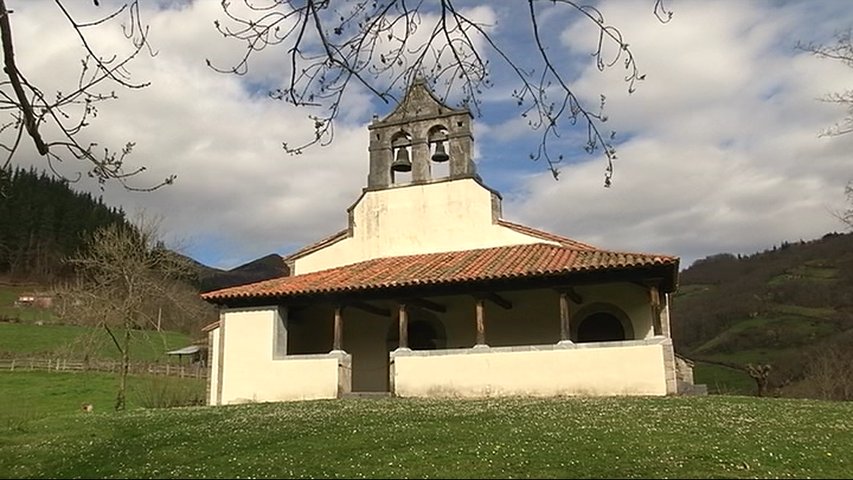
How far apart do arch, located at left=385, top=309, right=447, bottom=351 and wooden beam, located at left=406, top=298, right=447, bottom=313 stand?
→ 1.36 ft

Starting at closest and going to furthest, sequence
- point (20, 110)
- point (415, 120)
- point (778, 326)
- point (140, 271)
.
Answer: point (20, 110) → point (415, 120) → point (140, 271) → point (778, 326)

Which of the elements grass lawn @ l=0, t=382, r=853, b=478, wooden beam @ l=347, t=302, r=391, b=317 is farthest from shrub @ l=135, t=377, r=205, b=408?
grass lawn @ l=0, t=382, r=853, b=478

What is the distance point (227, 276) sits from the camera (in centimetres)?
7769

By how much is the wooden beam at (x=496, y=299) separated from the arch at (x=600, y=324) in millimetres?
1743

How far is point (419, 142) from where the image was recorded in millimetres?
21203

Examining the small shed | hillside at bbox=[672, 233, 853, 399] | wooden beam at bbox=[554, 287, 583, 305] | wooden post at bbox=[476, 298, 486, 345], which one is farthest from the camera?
the small shed

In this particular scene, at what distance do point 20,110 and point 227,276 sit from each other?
2936 inches

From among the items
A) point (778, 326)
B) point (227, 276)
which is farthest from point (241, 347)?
point (227, 276)

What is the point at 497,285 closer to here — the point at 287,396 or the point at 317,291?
the point at 317,291

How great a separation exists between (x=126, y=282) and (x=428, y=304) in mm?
13582

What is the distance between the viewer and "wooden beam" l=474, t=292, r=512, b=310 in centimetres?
1789

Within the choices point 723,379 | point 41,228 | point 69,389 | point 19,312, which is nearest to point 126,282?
point 69,389

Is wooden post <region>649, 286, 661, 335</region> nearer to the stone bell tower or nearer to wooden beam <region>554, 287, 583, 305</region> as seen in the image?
wooden beam <region>554, 287, 583, 305</region>

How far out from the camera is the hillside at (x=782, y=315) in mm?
37750
